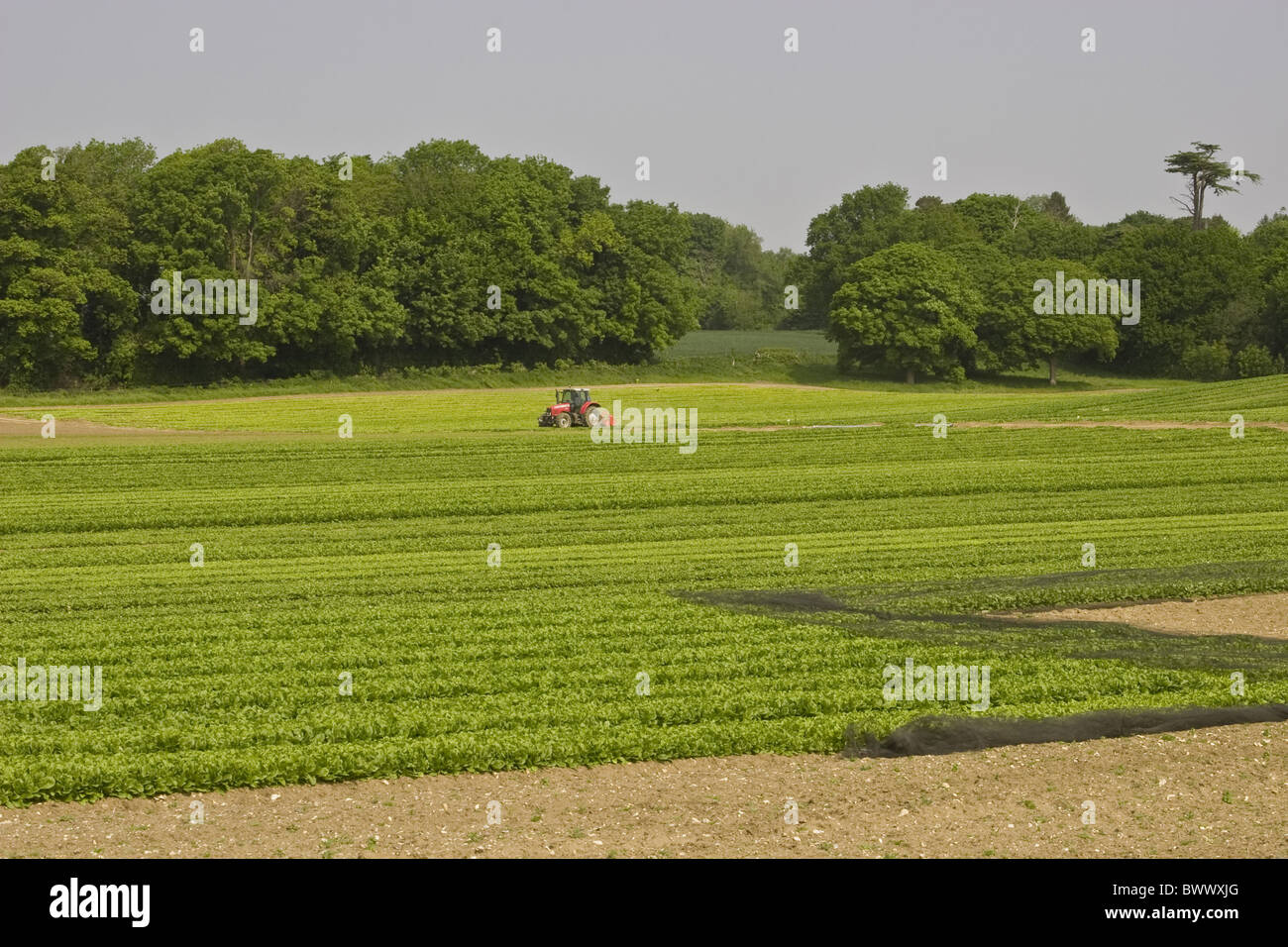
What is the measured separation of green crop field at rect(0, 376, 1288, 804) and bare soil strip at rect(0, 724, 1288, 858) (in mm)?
628

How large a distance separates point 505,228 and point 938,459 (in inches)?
2366

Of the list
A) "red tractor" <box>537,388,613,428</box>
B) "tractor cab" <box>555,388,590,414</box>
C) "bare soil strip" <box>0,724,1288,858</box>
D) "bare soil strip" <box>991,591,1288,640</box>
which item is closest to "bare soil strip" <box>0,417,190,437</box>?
"red tractor" <box>537,388,613,428</box>

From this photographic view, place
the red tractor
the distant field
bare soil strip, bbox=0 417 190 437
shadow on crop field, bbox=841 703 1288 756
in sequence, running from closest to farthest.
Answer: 1. shadow on crop field, bbox=841 703 1288 756
2. bare soil strip, bbox=0 417 190 437
3. the red tractor
4. the distant field

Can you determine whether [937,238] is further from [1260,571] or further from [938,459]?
[1260,571]

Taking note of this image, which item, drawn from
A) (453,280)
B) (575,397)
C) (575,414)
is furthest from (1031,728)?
(453,280)

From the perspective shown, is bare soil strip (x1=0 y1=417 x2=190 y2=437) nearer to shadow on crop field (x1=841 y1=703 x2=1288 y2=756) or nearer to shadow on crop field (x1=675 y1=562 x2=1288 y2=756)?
shadow on crop field (x1=675 y1=562 x2=1288 y2=756)

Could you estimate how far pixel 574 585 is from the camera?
85.1 feet

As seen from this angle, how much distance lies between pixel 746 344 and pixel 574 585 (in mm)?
103263

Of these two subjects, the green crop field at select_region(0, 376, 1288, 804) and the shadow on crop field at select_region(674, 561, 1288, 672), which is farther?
the shadow on crop field at select_region(674, 561, 1288, 672)

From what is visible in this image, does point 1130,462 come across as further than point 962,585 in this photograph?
Yes

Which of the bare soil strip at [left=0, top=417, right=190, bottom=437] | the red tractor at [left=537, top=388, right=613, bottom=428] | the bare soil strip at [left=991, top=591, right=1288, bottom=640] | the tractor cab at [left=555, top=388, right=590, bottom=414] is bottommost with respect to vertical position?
the bare soil strip at [left=991, top=591, right=1288, bottom=640]

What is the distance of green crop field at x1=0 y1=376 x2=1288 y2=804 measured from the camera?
51.5 feet
